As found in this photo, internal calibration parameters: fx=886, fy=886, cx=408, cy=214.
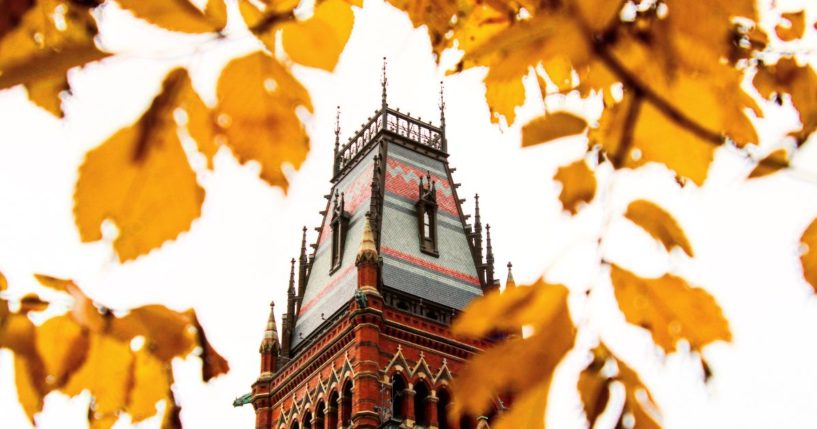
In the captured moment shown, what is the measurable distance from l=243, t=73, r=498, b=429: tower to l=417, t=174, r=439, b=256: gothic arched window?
0.15ft

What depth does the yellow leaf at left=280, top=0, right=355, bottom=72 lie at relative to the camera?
4.91 ft

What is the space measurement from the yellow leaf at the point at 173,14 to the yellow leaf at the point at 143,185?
0.08 m

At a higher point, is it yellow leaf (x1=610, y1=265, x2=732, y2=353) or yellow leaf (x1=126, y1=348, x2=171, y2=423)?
yellow leaf (x1=610, y1=265, x2=732, y2=353)

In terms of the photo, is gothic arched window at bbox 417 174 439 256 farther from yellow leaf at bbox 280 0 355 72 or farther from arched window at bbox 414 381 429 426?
yellow leaf at bbox 280 0 355 72

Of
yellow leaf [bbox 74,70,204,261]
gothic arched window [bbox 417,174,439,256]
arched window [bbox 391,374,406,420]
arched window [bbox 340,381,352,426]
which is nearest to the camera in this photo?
yellow leaf [bbox 74,70,204,261]

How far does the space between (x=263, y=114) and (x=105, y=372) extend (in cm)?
53

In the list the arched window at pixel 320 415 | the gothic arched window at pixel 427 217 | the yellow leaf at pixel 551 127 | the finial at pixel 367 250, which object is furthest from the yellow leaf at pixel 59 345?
the gothic arched window at pixel 427 217

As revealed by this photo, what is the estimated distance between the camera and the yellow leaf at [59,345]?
1.46m

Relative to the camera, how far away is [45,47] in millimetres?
1412

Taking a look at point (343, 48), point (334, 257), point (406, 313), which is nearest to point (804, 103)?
point (343, 48)

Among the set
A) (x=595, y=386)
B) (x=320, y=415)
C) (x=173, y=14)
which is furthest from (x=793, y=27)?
(x=320, y=415)

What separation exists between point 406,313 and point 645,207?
24410 mm

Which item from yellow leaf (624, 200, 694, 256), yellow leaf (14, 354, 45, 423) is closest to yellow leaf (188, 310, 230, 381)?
yellow leaf (14, 354, 45, 423)

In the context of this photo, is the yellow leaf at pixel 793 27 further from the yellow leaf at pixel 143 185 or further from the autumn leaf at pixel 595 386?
the yellow leaf at pixel 143 185
